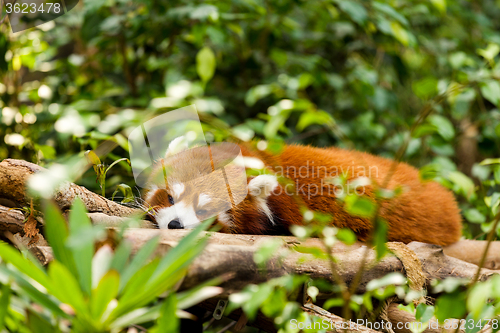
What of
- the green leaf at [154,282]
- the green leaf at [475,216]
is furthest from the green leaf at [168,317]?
Answer: the green leaf at [475,216]

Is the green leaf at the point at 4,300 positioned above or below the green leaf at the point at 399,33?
below

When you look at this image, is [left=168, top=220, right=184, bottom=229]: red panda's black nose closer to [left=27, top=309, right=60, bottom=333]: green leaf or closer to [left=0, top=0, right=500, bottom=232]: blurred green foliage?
[left=0, top=0, right=500, bottom=232]: blurred green foliage

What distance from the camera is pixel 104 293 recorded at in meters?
0.71

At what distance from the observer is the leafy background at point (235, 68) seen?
2.32 m

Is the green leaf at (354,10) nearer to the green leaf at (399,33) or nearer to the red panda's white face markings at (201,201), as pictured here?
the green leaf at (399,33)

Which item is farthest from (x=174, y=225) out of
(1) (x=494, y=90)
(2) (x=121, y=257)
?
(1) (x=494, y=90)

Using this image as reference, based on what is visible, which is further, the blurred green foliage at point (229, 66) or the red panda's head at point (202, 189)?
the blurred green foliage at point (229, 66)

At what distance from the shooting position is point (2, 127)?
7.79ft

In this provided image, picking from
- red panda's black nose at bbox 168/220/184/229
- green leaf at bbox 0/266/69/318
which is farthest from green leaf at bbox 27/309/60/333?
red panda's black nose at bbox 168/220/184/229

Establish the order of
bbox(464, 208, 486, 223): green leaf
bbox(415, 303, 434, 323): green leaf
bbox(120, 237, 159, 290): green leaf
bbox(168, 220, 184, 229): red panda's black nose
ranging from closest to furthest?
bbox(120, 237, 159, 290): green leaf < bbox(415, 303, 434, 323): green leaf < bbox(168, 220, 184, 229): red panda's black nose < bbox(464, 208, 486, 223): green leaf

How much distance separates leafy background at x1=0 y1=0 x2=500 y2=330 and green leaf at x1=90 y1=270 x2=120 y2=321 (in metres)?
1.22

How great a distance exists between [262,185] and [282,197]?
125mm

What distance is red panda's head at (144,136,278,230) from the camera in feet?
5.69

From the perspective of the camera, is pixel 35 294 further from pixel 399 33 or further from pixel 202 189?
pixel 399 33
